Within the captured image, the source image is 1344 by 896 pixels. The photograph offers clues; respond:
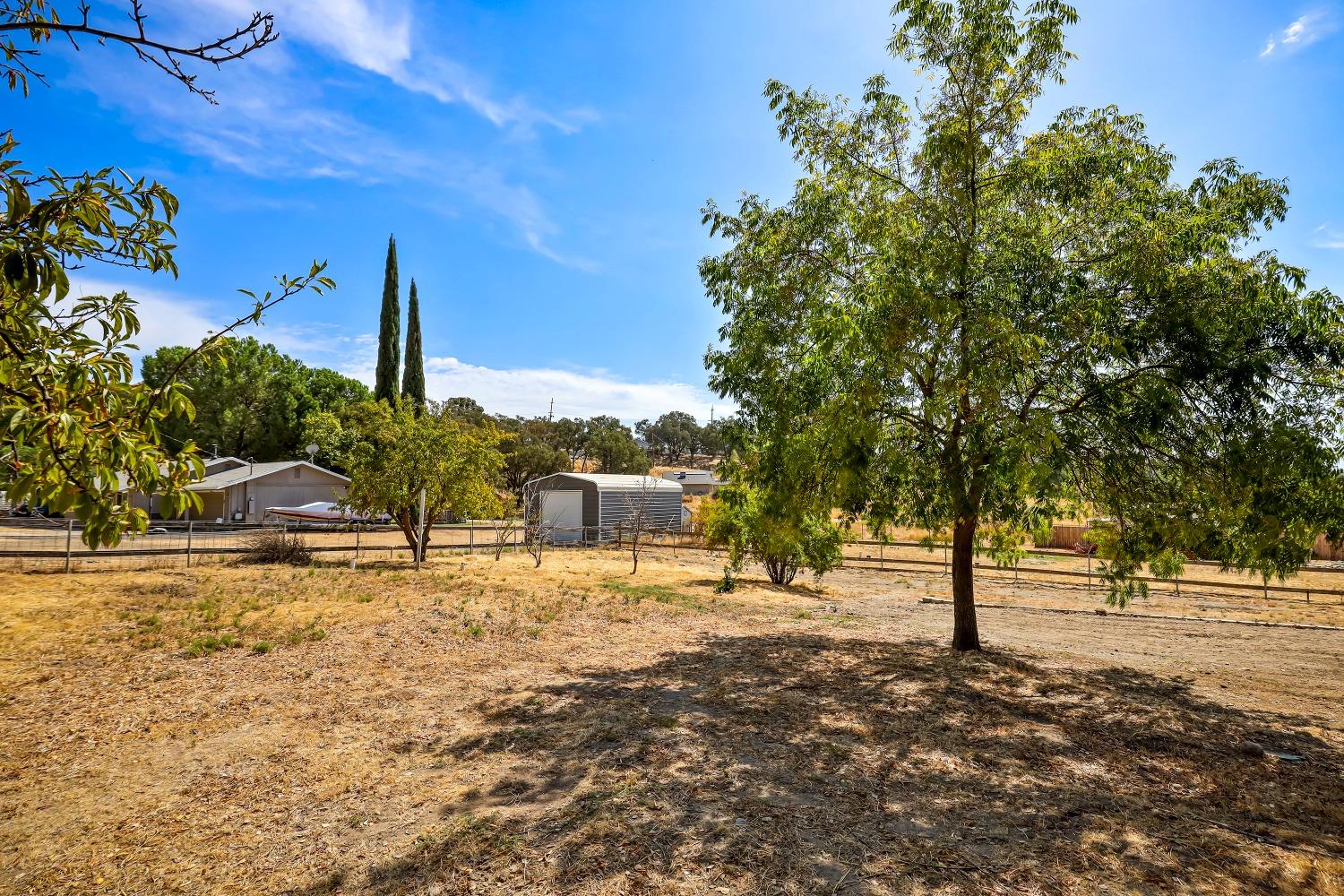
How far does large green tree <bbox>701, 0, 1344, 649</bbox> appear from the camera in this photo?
24.5 ft

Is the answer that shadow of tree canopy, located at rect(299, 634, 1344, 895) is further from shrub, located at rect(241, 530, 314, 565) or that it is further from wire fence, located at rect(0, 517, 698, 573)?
shrub, located at rect(241, 530, 314, 565)

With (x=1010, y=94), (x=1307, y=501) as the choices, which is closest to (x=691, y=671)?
(x=1307, y=501)

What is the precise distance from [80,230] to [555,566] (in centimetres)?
2286

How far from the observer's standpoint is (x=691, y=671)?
9.95 metres

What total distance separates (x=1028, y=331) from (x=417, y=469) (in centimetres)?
1924

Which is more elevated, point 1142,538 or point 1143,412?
point 1143,412

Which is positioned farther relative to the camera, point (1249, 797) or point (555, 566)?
point (555, 566)

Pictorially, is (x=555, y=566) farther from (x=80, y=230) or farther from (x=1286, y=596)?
(x=1286, y=596)

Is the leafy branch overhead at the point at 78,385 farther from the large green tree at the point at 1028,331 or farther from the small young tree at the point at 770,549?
the small young tree at the point at 770,549

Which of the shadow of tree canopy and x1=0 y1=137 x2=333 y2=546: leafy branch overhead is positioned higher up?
x1=0 y1=137 x2=333 y2=546: leafy branch overhead

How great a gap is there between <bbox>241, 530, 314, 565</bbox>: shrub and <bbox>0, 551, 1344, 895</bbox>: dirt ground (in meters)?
7.37

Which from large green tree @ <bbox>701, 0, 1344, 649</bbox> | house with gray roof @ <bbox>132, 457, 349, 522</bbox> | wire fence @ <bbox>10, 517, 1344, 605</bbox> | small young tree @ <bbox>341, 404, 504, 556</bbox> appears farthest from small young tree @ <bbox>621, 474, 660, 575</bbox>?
large green tree @ <bbox>701, 0, 1344, 649</bbox>

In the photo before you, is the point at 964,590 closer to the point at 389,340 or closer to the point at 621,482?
the point at 621,482

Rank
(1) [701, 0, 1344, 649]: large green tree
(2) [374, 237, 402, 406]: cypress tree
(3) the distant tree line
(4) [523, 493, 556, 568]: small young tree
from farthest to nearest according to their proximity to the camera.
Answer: (3) the distant tree line < (2) [374, 237, 402, 406]: cypress tree < (4) [523, 493, 556, 568]: small young tree < (1) [701, 0, 1344, 649]: large green tree
